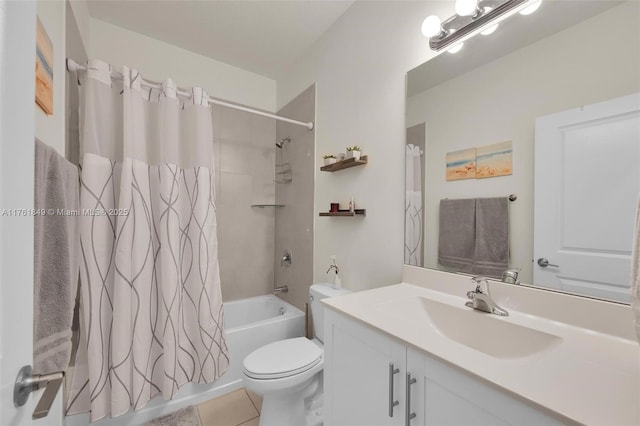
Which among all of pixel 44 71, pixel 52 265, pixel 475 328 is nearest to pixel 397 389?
pixel 475 328

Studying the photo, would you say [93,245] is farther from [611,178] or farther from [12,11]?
[611,178]

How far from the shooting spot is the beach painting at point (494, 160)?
1.04 m

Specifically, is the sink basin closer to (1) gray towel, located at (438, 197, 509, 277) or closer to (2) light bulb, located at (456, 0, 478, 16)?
(1) gray towel, located at (438, 197, 509, 277)

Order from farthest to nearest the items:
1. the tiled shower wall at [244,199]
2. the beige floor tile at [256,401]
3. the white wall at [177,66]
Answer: the tiled shower wall at [244,199], the white wall at [177,66], the beige floor tile at [256,401]

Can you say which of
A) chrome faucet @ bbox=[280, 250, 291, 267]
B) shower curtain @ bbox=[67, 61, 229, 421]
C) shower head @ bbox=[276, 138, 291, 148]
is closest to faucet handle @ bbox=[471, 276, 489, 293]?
shower curtain @ bbox=[67, 61, 229, 421]

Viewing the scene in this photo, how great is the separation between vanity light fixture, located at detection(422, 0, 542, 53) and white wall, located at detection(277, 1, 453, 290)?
103mm

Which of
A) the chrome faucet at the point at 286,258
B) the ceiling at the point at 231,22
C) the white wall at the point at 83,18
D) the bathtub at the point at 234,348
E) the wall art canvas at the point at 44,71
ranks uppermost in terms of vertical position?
the ceiling at the point at 231,22

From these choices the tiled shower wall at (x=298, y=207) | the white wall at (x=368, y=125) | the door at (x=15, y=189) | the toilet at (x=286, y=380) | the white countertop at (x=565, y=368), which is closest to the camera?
the door at (x=15, y=189)

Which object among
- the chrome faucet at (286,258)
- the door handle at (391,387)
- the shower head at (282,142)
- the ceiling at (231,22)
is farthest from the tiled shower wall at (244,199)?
the door handle at (391,387)

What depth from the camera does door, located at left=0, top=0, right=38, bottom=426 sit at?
1.18 feet

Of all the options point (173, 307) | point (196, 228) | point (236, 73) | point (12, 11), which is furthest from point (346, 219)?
point (236, 73)

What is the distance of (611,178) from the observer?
0.80 metres

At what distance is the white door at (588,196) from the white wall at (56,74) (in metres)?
1.82

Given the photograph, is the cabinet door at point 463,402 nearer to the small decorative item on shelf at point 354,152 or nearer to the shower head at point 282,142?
the small decorative item on shelf at point 354,152
